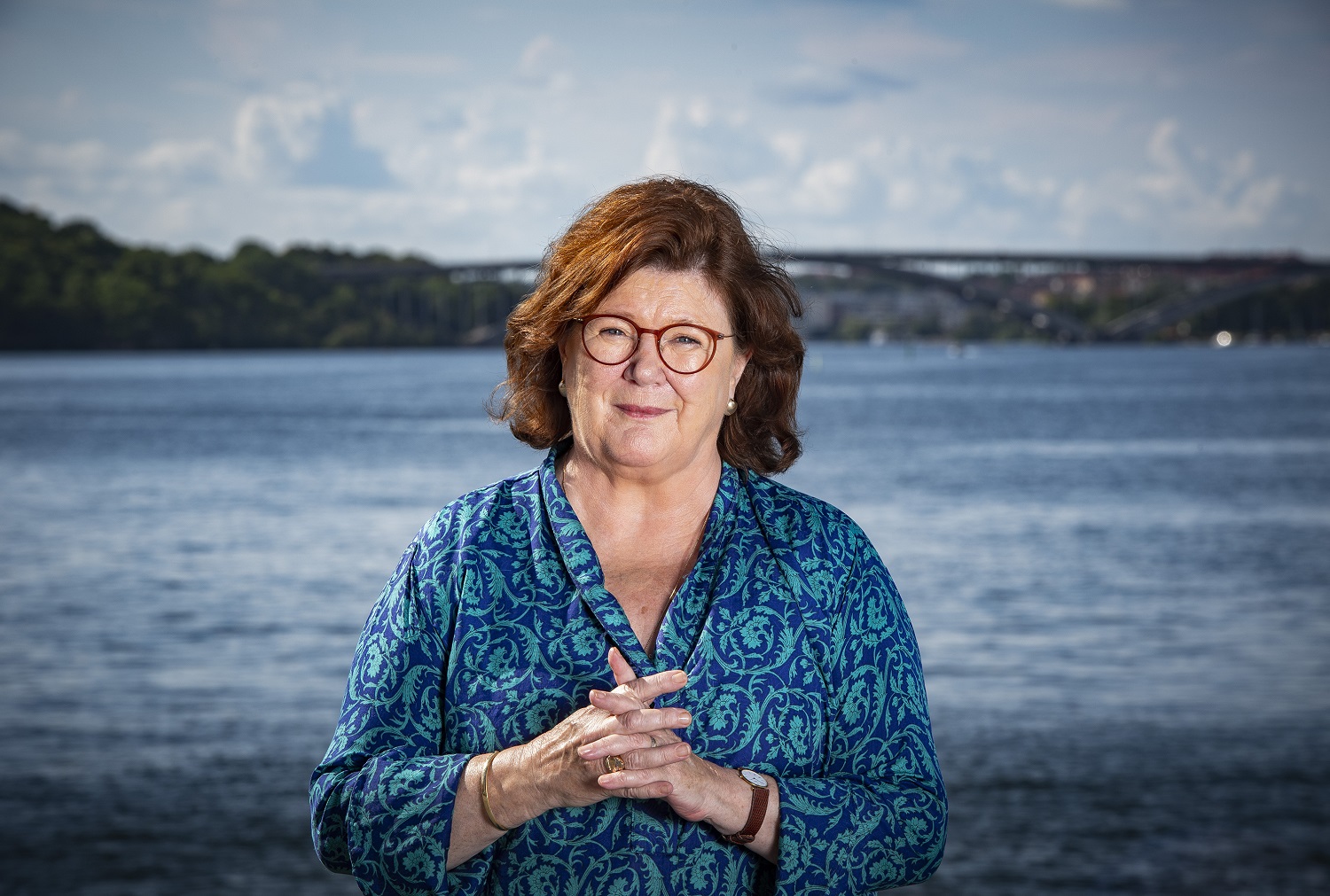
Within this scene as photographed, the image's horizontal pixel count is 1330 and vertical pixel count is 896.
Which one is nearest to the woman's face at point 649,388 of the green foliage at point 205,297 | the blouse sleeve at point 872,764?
the blouse sleeve at point 872,764

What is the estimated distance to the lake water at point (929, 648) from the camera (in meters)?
6.62

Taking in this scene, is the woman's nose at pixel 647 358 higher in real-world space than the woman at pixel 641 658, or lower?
higher

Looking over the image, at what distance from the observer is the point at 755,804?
1.95 meters

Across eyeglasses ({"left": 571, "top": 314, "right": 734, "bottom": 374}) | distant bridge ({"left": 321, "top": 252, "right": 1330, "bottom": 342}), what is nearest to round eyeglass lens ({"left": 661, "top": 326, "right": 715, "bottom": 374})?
eyeglasses ({"left": 571, "top": 314, "right": 734, "bottom": 374})

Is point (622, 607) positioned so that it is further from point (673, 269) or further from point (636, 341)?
point (673, 269)

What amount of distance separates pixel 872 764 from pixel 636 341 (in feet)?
2.20

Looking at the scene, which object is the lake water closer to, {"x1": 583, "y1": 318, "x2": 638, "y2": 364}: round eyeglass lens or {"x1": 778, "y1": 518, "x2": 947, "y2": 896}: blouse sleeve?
{"x1": 778, "y1": 518, "x2": 947, "y2": 896}: blouse sleeve

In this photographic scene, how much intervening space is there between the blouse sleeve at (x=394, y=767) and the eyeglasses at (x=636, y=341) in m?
0.39

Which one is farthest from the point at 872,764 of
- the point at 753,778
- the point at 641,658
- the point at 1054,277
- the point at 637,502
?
the point at 1054,277

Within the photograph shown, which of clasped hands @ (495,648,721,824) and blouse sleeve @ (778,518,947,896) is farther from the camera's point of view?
blouse sleeve @ (778,518,947,896)

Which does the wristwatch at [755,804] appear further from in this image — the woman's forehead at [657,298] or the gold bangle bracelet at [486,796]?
the woman's forehead at [657,298]

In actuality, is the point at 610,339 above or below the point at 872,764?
above

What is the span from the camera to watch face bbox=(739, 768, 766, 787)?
1.95 metres

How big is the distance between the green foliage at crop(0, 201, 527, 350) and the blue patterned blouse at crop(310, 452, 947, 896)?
8101cm
